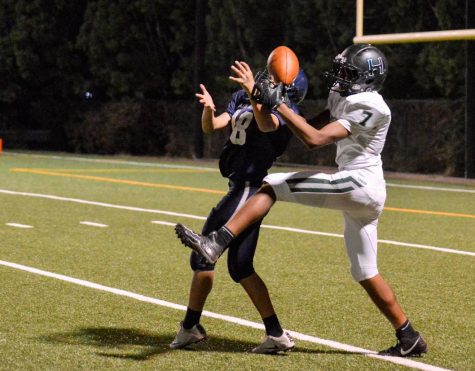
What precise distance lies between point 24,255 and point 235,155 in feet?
14.8

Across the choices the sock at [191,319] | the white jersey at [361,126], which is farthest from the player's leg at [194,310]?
the white jersey at [361,126]

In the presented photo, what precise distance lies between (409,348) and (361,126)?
4.35 feet

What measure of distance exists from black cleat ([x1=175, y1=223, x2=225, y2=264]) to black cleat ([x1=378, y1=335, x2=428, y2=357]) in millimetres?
1270

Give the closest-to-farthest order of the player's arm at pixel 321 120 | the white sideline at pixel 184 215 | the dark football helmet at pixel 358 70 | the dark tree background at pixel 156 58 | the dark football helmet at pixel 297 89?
the dark football helmet at pixel 358 70 → the dark football helmet at pixel 297 89 → the player's arm at pixel 321 120 → the white sideline at pixel 184 215 → the dark tree background at pixel 156 58

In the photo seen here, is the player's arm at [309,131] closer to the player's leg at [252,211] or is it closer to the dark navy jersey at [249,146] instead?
the player's leg at [252,211]

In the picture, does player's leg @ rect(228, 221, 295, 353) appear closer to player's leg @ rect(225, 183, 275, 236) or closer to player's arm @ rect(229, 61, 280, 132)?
player's leg @ rect(225, 183, 275, 236)

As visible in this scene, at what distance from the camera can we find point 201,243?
5.92 metres

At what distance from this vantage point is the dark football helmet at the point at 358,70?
6.32 m

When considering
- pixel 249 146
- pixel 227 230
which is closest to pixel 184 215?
pixel 249 146

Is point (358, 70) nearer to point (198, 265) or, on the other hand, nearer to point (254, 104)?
point (254, 104)

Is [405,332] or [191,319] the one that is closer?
[405,332]

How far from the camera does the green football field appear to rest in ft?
21.4

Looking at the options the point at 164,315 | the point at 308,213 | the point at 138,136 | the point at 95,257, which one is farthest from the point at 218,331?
the point at 138,136

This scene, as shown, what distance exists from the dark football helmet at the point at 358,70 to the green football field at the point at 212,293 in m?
1.59
